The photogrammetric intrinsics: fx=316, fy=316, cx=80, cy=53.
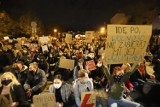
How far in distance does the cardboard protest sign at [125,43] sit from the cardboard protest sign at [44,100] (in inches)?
61.6

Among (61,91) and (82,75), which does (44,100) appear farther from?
(82,75)

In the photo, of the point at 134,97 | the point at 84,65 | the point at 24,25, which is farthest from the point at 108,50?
the point at 24,25

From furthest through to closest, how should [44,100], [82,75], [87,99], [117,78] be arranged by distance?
1. [82,75]
2. [117,78]
3. [87,99]
4. [44,100]

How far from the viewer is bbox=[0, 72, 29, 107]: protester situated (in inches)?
262

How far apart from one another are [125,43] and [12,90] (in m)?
2.83

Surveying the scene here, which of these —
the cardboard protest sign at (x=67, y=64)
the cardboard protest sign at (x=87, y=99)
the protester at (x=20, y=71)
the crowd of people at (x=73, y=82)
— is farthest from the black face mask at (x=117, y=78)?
the cardboard protest sign at (x=67, y=64)

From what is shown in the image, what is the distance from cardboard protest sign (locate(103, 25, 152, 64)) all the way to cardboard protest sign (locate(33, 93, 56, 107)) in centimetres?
156

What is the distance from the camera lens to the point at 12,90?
22.0 ft

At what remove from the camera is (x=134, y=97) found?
9.54 meters

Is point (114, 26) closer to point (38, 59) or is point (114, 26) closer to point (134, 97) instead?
point (134, 97)

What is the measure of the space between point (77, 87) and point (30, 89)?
72.9 inches

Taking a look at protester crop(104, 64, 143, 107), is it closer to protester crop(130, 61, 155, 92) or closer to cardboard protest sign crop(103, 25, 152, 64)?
cardboard protest sign crop(103, 25, 152, 64)

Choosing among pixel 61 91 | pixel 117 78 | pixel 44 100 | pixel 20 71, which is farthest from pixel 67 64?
pixel 44 100

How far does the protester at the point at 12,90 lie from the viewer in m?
6.66
